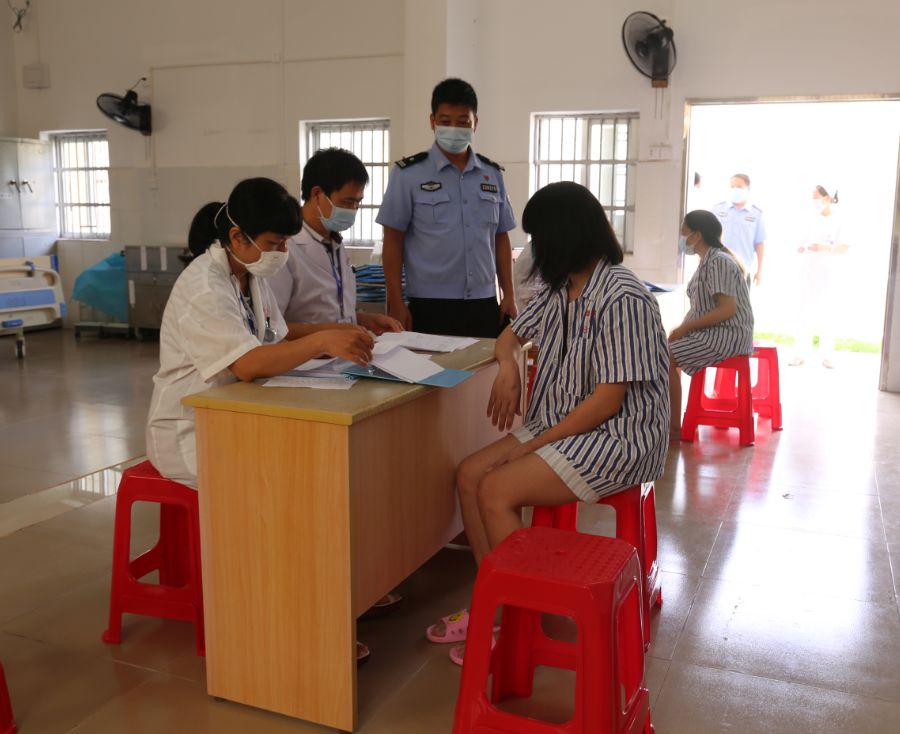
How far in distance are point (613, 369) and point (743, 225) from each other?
5656 millimetres

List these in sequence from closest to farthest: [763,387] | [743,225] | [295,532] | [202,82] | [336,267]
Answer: [295,532] < [336,267] < [763,387] < [743,225] < [202,82]

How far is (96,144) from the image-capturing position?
912 centimetres

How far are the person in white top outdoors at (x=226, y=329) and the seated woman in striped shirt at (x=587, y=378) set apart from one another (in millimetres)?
521

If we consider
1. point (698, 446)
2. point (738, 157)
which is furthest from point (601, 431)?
point (738, 157)

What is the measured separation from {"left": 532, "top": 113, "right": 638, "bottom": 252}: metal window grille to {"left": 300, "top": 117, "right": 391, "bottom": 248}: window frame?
1.45 m

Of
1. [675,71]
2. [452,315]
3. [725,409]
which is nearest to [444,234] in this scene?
[452,315]

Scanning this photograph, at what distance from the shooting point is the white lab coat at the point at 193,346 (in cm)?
220

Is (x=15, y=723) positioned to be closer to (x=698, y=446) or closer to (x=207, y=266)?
(x=207, y=266)

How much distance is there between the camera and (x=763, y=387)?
5445mm

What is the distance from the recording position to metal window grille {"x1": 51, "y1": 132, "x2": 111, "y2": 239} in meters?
9.16

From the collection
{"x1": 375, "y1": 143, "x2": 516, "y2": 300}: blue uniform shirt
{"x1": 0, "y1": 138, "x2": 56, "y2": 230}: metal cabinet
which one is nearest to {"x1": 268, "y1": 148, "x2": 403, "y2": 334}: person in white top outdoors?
{"x1": 375, "y1": 143, "x2": 516, "y2": 300}: blue uniform shirt

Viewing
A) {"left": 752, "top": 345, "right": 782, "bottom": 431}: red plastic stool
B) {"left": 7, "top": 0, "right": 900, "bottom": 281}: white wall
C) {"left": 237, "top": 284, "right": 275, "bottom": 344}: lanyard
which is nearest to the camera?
{"left": 237, "top": 284, "right": 275, "bottom": 344}: lanyard

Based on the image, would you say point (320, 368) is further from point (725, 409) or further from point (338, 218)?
point (725, 409)

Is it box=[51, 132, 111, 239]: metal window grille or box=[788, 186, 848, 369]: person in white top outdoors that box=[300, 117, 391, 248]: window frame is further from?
box=[788, 186, 848, 369]: person in white top outdoors
